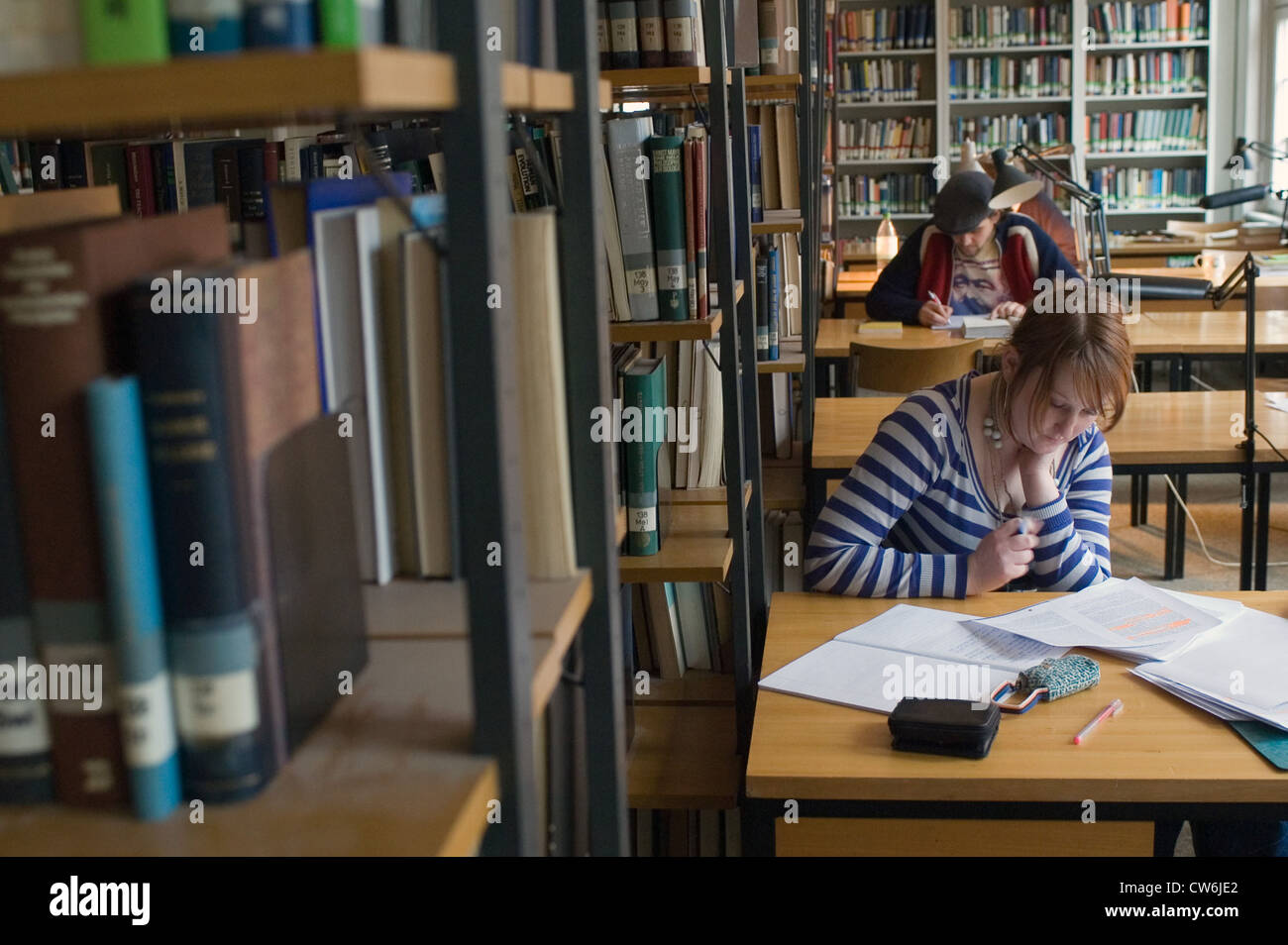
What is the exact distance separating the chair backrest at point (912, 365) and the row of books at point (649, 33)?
72.5 inches

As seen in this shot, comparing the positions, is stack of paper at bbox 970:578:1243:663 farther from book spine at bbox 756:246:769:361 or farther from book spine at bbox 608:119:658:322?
book spine at bbox 756:246:769:361

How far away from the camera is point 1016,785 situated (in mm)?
1348

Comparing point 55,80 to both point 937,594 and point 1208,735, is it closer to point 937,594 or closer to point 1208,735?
point 1208,735

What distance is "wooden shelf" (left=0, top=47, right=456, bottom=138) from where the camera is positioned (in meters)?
0.54

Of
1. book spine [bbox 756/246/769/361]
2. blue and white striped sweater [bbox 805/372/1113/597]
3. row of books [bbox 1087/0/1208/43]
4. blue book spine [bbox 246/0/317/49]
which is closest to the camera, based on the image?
blue book spine [bbox 246/0/317/49]

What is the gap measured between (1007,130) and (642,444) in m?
7.70

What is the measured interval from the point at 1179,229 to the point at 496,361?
7.94m

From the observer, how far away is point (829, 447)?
298cm

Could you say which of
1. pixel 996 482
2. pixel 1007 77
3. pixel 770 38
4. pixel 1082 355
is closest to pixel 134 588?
pixel 1082 355

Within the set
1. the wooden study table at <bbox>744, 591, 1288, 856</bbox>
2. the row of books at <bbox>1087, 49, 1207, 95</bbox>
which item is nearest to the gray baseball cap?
the wooden study table at <bbox>744, 591, 1288, 856</bbox>

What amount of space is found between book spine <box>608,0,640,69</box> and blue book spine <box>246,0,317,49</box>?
1.45 m

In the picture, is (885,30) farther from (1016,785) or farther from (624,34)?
(1016,785)

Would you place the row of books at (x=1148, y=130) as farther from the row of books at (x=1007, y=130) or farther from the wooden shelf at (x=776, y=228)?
the wooden shelf at (x=776, y=228)
